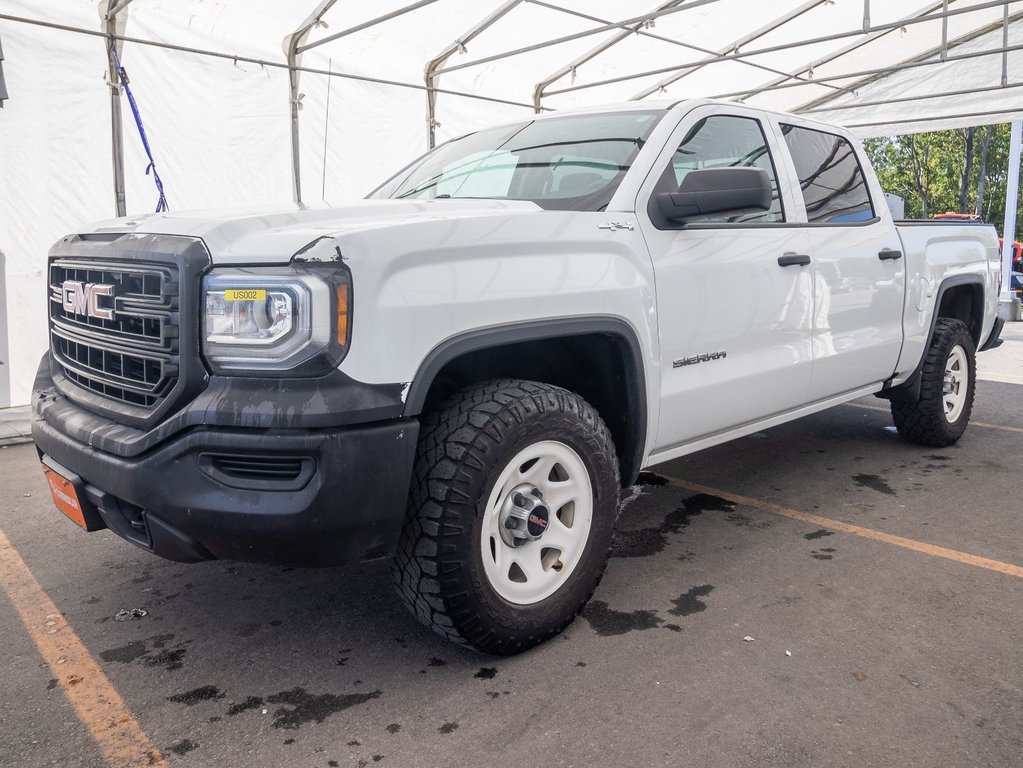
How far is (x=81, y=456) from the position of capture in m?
2.44

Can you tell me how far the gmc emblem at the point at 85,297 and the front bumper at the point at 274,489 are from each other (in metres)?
0.48

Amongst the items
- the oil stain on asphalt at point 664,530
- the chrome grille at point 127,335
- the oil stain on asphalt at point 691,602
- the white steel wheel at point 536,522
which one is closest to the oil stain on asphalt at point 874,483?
the oil stain on asphalt at point 664,530

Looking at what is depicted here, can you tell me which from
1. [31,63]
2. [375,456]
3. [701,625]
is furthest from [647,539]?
[31,63]

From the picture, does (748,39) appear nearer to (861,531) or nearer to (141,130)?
(141,130)

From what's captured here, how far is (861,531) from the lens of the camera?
3725 mm

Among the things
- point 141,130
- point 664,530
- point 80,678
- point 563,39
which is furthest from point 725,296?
point 563,39

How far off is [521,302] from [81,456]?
136 cm

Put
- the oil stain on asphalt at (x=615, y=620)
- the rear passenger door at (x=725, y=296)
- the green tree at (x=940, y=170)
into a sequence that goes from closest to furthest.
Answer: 1. the oil stain on asphalt at (x=615, y=620)
2. the rear passenger door at (x=725, y=296)
3. the green tree at (x=940, y=170)

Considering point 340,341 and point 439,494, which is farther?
point 439,494

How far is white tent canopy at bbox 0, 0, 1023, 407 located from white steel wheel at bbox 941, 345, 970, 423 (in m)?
3.97

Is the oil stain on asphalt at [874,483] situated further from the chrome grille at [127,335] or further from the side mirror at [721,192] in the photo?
the chrome grille at [127,335]

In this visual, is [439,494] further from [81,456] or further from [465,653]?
[81,456]

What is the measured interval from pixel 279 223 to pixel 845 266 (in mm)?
2713

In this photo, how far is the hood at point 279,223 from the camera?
2188 millimetres
